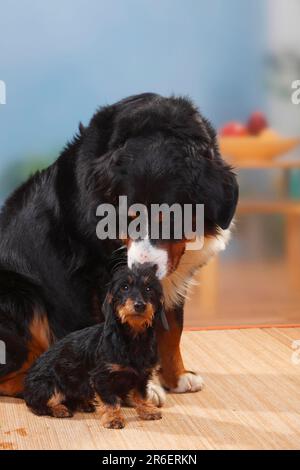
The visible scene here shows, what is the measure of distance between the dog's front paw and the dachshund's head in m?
0.46

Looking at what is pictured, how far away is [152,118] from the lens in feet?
8.06

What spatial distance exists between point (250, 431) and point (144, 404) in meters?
0.35

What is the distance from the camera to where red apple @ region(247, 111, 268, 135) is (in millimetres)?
3537

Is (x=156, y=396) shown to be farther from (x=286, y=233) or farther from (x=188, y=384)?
(x=286, y=233)

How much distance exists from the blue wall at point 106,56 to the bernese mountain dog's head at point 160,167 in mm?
891

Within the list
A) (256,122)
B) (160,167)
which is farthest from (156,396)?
(256,122)

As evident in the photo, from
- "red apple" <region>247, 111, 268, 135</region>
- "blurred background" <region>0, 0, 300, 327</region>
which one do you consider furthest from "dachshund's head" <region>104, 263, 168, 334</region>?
"red apple" <region>247, 111, 268, 135</region>

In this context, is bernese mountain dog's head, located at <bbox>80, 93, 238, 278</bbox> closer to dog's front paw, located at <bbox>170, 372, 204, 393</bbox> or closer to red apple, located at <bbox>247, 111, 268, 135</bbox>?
dog's front paw, located at <bbox>170, 372, 204, 393</bbox>

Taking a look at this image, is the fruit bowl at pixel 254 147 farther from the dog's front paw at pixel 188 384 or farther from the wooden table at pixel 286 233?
the dog's front paw at pixel 188 384

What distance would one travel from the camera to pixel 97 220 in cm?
251

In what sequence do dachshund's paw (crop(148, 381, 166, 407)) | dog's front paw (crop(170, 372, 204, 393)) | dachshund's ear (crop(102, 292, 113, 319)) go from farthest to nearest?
dog's front paw (crop(170, 372, 204, 393)), dachshund's paw (crop(148, 381, 166, 407)), dachshund's ear (crop(102, 292, 113, 319))

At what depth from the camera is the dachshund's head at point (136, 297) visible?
221cm
